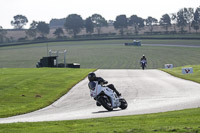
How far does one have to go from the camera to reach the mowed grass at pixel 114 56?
77125mm

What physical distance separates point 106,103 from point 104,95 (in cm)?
35

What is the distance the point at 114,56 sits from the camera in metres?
95.0

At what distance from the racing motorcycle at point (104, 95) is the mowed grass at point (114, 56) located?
5051 centimetres

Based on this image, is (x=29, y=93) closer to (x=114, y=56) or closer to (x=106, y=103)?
(x=106, y=103)

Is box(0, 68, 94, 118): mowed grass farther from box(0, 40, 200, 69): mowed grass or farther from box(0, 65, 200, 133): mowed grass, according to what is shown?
box(0, 40, 200, 69): mowed grass

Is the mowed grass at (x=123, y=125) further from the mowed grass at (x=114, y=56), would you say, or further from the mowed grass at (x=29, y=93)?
the mowed grass at (x=114, y=56)

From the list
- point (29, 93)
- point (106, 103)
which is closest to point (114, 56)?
point (29, 93)

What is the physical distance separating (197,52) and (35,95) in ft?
228

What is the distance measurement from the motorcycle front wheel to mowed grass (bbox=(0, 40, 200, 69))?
50589 millimetres

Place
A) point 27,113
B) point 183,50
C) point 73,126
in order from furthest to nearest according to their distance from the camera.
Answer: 1. point 183,50
2. point 27,113
3. point 73,126

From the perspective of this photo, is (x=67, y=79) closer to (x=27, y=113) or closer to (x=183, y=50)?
(x=27, y=113)

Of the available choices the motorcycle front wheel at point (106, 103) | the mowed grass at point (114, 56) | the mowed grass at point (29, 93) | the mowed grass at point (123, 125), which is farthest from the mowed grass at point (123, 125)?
the mowed grass at point (114, 56)

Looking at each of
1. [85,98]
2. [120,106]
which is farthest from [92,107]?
[85,98]

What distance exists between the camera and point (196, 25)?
185 m
